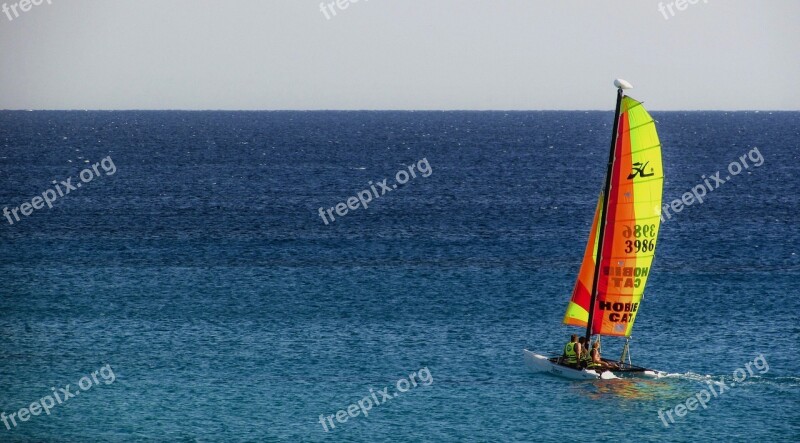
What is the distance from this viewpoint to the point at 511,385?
5372 centimetres

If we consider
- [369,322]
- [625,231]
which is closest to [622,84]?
→ [625,231]

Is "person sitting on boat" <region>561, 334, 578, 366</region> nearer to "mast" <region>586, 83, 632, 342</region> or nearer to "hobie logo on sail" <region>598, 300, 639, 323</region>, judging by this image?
"mast" <region>586, 83, 632, 342</region>

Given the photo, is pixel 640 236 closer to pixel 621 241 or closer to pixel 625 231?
pixel 625 231

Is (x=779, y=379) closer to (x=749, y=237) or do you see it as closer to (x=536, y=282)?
(x=536, y=282)

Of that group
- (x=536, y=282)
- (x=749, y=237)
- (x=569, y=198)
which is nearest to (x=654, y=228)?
(x=536, y=282)

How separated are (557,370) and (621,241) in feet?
24.8

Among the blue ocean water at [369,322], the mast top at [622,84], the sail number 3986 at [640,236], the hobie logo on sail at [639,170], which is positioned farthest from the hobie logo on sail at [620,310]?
the mast top at [622,84]

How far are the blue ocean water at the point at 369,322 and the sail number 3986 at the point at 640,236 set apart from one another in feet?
22.6

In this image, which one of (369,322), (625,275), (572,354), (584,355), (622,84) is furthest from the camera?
(369,322)

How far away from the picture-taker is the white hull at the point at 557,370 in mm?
53469

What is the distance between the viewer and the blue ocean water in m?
49.0

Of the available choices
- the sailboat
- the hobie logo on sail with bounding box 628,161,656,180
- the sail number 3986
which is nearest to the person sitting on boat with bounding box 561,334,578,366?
the sailboat

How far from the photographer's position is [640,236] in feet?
170

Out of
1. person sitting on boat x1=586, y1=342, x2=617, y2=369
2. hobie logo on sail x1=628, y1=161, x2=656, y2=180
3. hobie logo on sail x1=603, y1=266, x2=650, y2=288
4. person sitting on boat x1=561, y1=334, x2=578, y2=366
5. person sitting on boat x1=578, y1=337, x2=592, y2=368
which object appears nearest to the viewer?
hobie logo on sail x1=628, y1=161, x2=656, y2=180
